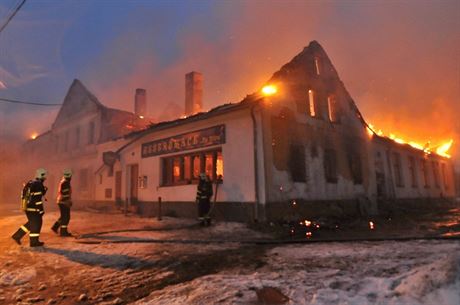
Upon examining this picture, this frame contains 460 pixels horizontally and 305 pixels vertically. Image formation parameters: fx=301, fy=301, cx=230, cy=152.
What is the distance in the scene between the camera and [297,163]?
1184cm

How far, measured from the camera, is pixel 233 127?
1140 cm

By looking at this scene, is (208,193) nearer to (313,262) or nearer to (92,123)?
(313,262)

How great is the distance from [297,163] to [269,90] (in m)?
3.10

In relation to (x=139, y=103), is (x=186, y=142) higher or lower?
lower

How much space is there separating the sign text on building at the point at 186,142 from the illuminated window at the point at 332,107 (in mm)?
5848

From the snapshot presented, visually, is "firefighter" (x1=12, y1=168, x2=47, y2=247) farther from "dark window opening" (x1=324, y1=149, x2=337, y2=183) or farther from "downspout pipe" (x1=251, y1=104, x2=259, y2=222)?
"dark window opening" (x1=324, y1=149, x2=337, y2=183)

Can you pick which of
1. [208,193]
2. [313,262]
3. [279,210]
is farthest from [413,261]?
[208,193]

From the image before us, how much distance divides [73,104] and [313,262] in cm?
2456

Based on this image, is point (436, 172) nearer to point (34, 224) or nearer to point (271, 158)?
point (271, 158)

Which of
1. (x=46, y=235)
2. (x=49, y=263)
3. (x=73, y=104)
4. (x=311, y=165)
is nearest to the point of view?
(x=49, y=263)

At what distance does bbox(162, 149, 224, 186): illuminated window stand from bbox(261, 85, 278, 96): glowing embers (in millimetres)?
2993

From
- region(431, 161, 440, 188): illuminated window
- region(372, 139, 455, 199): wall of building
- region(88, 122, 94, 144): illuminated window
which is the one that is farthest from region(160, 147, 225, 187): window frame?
region(431, 161, 440, 188): illuminated window

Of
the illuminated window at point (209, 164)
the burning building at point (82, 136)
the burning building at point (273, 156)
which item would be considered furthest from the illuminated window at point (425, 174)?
the burning building at point (82, 136)

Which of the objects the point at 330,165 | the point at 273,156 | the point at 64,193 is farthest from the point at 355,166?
the point at 64,193
